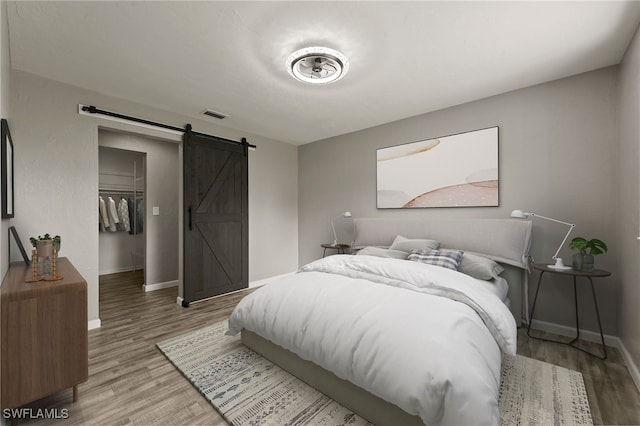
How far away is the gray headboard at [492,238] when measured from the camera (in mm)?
2842

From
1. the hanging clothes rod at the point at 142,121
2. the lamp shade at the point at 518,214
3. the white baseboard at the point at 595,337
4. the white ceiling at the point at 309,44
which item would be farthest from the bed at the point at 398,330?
the hanging clothes rod at the point at 142,121

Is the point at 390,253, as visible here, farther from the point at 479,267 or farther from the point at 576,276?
the point at 576,276

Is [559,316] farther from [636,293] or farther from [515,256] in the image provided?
[636,293]

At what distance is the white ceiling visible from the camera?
1.84 m

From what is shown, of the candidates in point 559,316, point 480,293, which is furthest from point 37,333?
point 559,316

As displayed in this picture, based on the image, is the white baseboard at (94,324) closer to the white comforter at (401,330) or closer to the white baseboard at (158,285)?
the white baseboard at (158,285)

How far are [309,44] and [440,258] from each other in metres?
2.28

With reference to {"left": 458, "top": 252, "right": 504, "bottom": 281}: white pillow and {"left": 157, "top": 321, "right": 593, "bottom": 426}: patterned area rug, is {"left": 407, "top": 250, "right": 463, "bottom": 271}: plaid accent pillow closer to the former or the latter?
{"left": 458, "top": 252, "right": 504, "bottom": 281}: white pillow

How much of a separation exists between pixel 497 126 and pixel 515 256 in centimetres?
142

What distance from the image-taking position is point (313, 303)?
1979mm

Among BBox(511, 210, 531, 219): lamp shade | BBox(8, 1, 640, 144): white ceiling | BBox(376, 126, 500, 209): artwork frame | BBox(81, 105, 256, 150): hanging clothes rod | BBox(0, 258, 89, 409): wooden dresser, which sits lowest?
BBox(0, 258, 89, 409): wooden dresser

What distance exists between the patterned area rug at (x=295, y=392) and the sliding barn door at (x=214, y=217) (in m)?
1.48

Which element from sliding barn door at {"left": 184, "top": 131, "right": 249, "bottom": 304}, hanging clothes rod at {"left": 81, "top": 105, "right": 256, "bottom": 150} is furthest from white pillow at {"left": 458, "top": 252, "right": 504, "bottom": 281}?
hanging clothes rod at {"left": 81, "top": 105, "right": 256, "bottom": 150}

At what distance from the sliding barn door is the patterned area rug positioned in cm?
148
